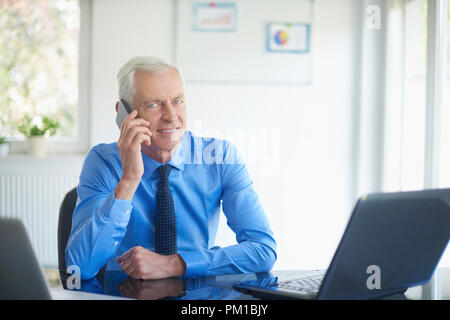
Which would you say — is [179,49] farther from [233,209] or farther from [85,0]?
[233,209]

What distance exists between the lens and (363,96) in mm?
3338

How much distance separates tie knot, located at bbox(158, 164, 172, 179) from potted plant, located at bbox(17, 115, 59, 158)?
194 centimetres

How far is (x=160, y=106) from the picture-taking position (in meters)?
1.59

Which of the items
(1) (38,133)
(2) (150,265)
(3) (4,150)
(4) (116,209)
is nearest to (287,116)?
(1) (38,133)

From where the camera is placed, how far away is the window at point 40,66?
11.2ft

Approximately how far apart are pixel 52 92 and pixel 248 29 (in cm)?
137

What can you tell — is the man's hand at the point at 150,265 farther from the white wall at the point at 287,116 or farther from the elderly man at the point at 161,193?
the white wall at the point at 287,116

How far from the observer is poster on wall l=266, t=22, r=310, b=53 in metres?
3.28

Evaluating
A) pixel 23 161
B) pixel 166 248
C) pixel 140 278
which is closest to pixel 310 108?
pixel 23 161

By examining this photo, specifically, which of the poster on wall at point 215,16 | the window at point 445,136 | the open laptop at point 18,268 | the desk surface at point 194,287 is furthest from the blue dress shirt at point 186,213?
the poster on wall at point 215,16

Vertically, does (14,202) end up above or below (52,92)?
below

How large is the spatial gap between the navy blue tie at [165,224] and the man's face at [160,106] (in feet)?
0.55

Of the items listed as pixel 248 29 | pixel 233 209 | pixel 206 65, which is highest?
pixel 248 29
